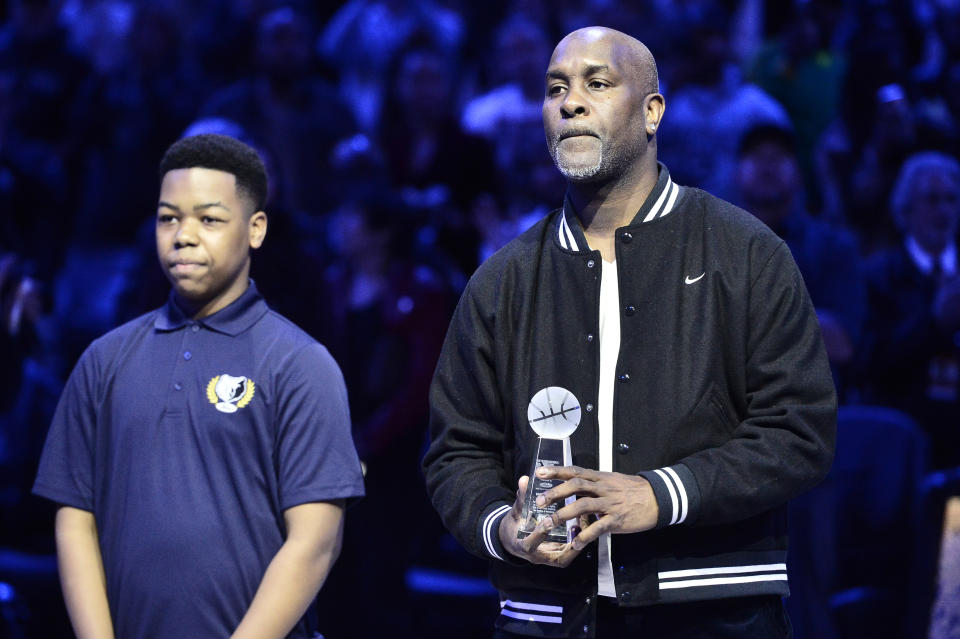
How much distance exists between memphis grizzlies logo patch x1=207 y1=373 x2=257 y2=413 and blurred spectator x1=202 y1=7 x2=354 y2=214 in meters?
3.50

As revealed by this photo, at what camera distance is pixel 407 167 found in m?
6.43

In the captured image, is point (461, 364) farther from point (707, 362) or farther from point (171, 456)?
point (171, 456)

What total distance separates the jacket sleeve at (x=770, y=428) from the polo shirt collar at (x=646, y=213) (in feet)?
0.81

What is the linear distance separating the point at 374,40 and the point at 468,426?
16.9 ft

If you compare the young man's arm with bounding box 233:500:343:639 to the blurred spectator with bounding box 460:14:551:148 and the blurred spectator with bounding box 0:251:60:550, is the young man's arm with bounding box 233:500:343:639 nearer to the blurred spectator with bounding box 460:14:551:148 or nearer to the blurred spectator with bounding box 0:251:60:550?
the blurred spectator with bounding box 0:251:60:550

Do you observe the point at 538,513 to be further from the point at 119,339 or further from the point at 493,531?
the point at 119,339

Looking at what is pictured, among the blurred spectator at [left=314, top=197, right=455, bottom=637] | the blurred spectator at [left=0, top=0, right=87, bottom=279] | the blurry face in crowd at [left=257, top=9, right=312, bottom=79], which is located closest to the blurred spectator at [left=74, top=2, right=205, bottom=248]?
the blurred spectator at [left=0, top=0, right=87, bottom=279]

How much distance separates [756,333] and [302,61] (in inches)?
178

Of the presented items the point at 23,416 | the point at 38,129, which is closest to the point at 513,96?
the point at 38,129

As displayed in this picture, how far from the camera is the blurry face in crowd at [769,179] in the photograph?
5.05 meters

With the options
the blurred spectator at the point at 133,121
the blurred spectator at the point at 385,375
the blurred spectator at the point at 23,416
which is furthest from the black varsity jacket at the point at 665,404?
the blurred spectator at the point at 133,121

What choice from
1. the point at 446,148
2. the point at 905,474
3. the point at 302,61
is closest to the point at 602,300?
the point at 905,474

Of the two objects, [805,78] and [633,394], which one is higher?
[805,78]

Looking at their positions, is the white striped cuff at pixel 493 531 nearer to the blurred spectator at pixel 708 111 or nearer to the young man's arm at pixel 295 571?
the young man's arm at pixel 295 571
